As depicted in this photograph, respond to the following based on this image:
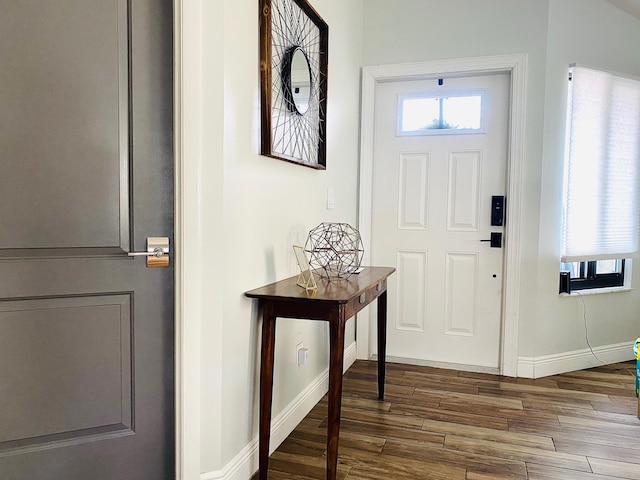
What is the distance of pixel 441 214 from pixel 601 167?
118 cm

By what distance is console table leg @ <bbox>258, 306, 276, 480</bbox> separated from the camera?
1.89 metres

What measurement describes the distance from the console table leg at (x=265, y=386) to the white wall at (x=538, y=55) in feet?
6.64

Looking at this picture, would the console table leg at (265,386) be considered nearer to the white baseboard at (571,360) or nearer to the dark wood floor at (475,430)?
the dark wood floor at (475,430)

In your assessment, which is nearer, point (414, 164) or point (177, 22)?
point (177, 22)

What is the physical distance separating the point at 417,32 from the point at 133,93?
2.40 metres

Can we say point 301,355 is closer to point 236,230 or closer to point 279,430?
point 279,430

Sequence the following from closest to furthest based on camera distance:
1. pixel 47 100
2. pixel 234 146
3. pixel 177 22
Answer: pixel 47 100 → pixel 177 22 → pixel 234 146

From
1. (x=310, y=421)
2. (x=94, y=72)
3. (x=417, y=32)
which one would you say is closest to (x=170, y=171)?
(x=94, y=72)

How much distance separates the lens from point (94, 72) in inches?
58.0

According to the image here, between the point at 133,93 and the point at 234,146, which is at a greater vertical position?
the point at 133,93

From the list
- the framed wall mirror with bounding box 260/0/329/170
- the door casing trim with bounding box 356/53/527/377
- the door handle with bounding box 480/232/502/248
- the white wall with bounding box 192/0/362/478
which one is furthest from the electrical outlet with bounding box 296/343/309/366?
the door handle with bounding box 480/232/502/248

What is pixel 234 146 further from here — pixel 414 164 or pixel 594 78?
pixel 594 78

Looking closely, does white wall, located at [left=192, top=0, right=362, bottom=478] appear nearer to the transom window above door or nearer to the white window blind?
the transom window above door

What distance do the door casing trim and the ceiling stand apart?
80cm
